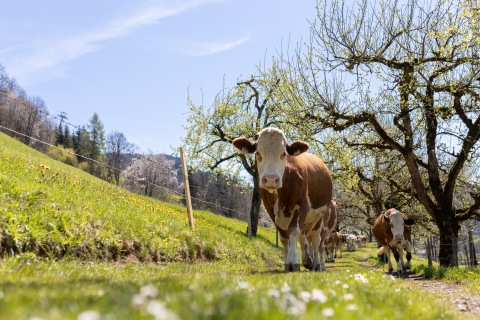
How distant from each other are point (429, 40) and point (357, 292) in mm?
12726

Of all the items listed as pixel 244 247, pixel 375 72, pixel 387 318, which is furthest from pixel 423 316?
pixel 375 72

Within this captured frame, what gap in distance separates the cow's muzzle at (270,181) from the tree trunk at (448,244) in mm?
9895

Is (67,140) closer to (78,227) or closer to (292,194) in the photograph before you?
(78,227)

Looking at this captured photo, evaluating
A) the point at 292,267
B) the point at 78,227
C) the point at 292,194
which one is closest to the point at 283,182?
the point at 292,194

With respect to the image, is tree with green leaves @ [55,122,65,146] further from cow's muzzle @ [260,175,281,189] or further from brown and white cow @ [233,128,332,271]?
cow's muzzle @ [260,175,281,189]

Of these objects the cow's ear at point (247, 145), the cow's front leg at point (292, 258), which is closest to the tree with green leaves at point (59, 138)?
the cow's ear at point (247, 145)

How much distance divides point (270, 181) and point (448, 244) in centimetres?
1004

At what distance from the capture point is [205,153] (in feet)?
78.1

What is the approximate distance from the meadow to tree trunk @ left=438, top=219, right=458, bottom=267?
7.35 metres

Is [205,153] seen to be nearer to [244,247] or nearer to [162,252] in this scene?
[244,247]

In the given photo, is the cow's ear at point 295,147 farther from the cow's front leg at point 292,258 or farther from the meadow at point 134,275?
the meadow at point 134,275

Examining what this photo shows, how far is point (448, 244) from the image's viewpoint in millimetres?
12055

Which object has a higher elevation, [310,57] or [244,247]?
[310,57]

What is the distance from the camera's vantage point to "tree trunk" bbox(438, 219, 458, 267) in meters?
12.0
